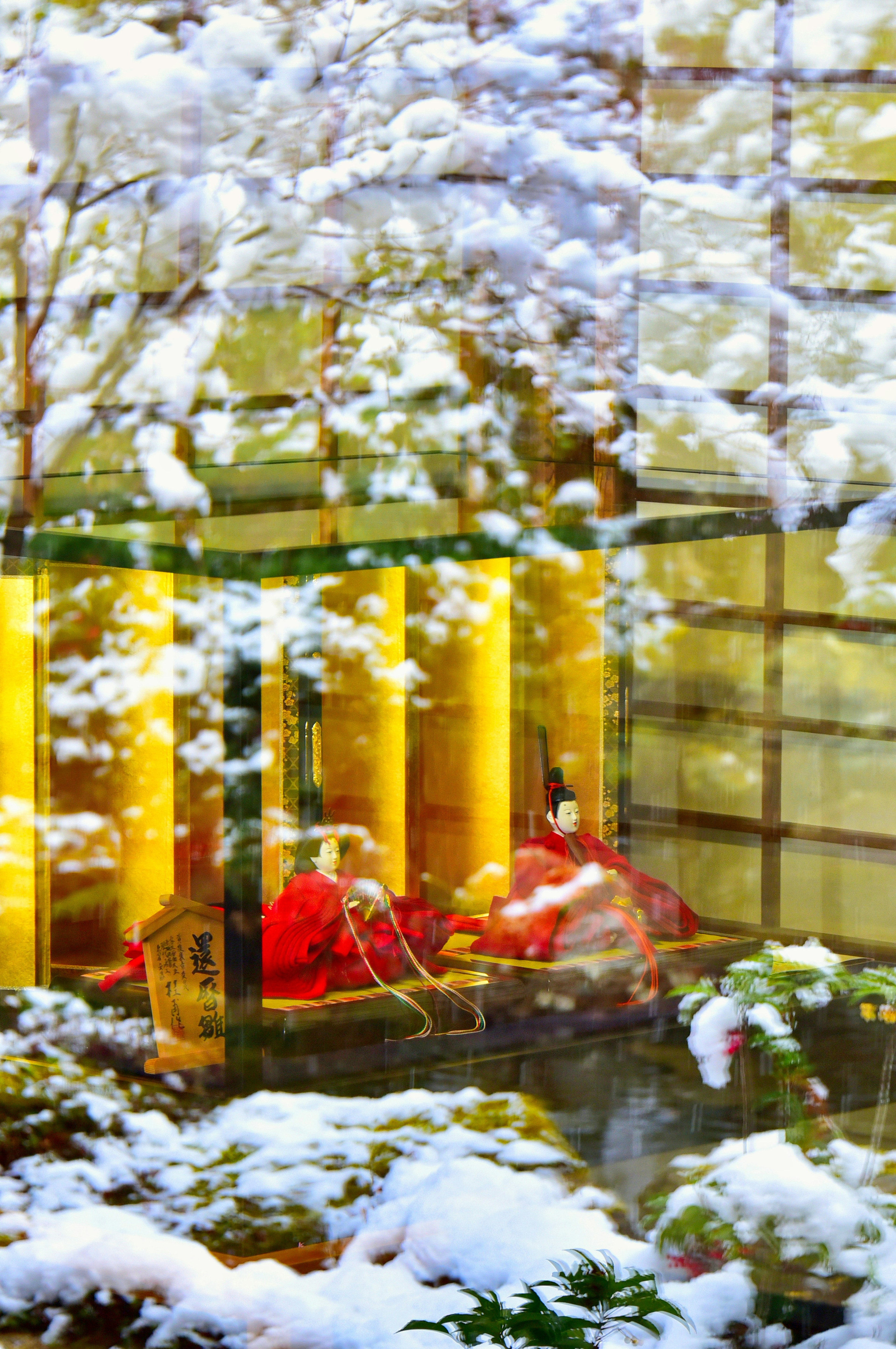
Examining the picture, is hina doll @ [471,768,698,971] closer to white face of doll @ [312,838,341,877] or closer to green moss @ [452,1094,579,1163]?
green moss @ [452,1094,579,1163]

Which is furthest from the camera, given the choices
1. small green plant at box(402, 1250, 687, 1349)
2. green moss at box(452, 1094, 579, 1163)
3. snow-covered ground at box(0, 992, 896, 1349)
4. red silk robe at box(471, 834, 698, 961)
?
red silk robe at box(471, 834, 698, 961)

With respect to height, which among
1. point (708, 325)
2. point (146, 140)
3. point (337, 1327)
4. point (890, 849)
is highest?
point (146, 140)

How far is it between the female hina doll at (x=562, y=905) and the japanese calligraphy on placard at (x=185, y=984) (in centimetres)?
92

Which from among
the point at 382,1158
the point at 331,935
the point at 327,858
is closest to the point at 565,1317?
the point at 382,1158

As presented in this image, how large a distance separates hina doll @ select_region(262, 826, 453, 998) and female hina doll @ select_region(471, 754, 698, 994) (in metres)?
0.24

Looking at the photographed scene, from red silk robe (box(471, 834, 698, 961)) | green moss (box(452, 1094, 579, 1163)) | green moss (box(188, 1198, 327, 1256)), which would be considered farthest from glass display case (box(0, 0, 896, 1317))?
green moss (box(188, 1198, 327, 1256))

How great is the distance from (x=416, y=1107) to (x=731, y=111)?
339cm

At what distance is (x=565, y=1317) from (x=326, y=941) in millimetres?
1427

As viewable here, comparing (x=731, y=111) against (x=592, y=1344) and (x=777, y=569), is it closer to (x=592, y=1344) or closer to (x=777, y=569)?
(x=777, y=569)

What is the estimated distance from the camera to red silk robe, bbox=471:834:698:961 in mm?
3633

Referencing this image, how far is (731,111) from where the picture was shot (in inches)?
178

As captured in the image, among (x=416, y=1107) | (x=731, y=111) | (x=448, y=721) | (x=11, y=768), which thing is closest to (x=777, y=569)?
(x=448, y=721)

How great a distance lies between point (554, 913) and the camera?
3.65 meters

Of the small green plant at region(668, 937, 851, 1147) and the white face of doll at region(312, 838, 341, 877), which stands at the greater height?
the white face of doll at region(312, 838, 341, 877)
